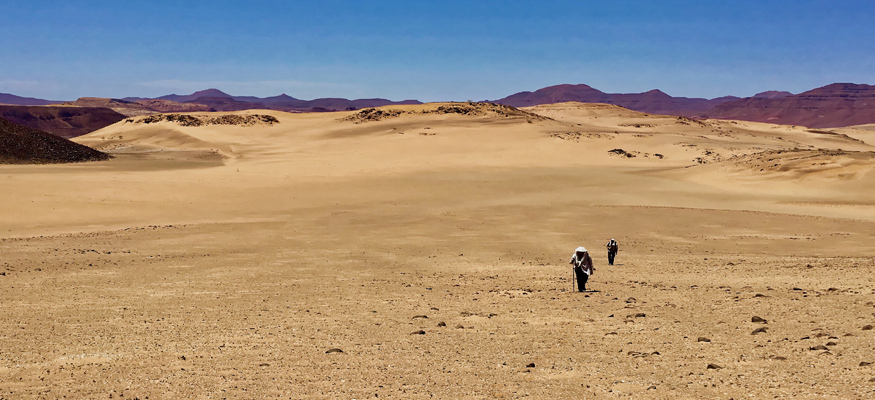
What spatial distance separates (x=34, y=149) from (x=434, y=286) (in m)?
35.1

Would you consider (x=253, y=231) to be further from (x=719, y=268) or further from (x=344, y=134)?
(x=344, y=134)

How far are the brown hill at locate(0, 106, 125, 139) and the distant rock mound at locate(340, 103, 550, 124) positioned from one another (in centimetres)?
7020

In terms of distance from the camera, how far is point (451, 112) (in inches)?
3076

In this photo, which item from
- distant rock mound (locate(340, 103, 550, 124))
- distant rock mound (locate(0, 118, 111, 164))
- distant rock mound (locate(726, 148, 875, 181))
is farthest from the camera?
distant rock mound (locate(340, 103, 550, 124))

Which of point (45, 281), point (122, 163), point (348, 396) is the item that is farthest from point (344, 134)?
point (348, 396)

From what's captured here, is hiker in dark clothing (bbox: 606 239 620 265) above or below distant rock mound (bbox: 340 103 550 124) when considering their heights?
below

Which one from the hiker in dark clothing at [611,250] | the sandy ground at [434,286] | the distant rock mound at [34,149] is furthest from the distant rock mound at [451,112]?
the hiker in dark clothing at [611,250]

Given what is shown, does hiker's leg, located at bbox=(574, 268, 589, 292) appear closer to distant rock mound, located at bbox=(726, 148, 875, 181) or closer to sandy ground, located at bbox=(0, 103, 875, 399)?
sandy ground, located at bbox=(0, 103, 875, 399)

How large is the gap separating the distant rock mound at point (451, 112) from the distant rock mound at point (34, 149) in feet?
127

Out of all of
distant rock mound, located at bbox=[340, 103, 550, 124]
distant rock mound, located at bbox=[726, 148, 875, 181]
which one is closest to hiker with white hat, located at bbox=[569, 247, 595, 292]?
distant rock mound, located at bbox=[726, 148, 875, 181]

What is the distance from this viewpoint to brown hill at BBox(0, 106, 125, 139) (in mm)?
127238

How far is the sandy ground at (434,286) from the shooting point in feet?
22.5

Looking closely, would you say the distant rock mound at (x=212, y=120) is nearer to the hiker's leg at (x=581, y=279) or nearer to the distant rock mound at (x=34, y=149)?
the distant rock mound at (x=34, y=149)

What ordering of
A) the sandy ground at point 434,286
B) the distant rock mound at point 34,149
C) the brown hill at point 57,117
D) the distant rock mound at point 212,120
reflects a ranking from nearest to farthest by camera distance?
the sandy ground at point 434,286 < the distant rock mound at point 34,149 < the distant rock mound at point 212,120 < the brown hill at point 57,117
